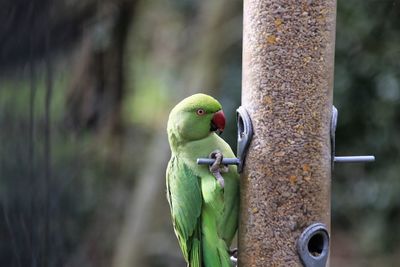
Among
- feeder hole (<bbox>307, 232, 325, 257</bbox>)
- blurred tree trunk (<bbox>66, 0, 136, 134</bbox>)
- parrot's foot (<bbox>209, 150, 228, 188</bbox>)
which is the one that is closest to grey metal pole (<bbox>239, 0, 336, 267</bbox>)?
feeder hole (<bbox>307, 232, 325, 257</bbox>)

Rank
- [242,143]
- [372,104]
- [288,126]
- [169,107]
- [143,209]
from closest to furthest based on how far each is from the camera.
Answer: [288,126] → [242,143] → [372,104] → [143,209] → [169,107]

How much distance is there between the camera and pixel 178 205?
4180 mm

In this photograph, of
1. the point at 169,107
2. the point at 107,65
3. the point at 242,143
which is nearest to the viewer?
the point at 242,143

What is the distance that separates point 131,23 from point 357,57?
11.3ft

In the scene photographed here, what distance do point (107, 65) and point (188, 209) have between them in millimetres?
6404

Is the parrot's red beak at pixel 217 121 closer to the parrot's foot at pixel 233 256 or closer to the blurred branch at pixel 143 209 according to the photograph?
the parrot's foot at pixel 233 256

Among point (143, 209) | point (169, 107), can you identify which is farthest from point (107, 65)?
point (143, 209)

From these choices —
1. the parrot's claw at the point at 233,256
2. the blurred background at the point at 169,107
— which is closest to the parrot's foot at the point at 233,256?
the parrot's claw at the point at 233,256

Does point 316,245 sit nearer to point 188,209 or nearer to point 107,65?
point 188,209

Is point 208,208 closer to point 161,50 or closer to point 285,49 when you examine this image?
point 285,49

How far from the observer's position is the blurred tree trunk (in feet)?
32.2

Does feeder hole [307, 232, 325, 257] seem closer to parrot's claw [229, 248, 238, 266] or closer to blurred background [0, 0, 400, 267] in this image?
parrot's claw [229, 248, 238, 266]

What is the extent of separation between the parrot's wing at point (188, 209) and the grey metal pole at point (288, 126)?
0.35m

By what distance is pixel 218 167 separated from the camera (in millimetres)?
4031
